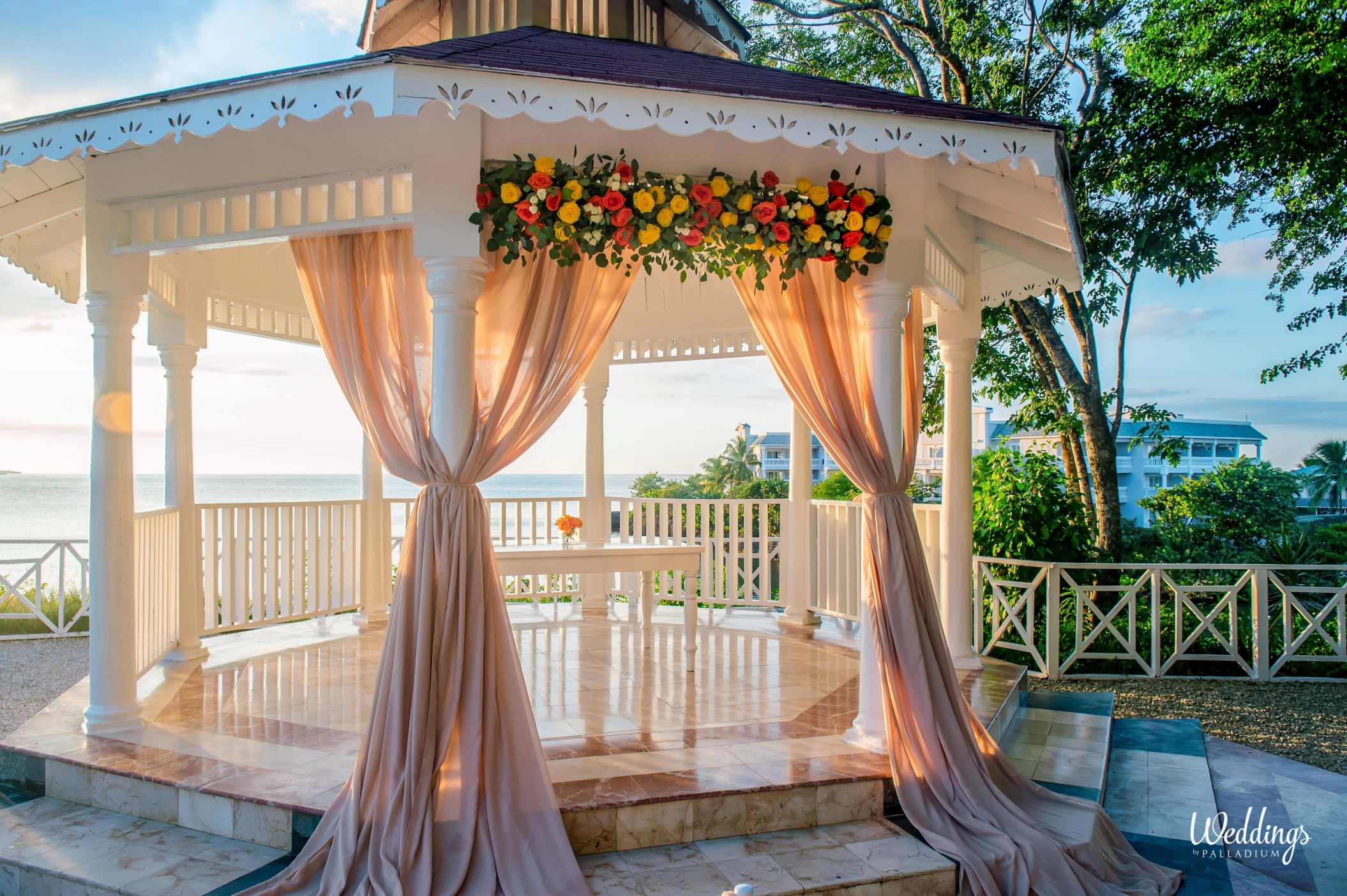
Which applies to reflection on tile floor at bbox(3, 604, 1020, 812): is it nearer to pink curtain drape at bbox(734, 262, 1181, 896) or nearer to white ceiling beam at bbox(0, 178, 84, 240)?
pink curtain drape at bbox(734, 262, 1181, 896)

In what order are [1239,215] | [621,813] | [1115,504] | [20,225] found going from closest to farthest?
1. [621,813]
2. [20,225]
3. [1115,504]
4. [1239,215]

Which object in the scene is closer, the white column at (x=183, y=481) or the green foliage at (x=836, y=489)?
the white column at (x=183, y=481)

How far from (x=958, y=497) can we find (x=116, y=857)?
497 cm

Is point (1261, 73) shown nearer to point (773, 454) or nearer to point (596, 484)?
point (596, 484)

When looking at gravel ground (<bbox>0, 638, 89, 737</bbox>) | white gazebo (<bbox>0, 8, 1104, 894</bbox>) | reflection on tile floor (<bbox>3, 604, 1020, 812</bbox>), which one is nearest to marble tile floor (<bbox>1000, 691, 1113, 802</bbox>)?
reflection on tile floor (<bbox>3, 604, 1020, 812</bbox>)

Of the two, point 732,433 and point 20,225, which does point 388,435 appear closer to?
point 20,225

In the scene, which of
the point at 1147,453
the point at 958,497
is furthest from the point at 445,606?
the point at 1147,453

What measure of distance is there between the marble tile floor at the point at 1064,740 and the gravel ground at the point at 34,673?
19.7 feet

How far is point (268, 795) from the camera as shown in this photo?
11.6ft

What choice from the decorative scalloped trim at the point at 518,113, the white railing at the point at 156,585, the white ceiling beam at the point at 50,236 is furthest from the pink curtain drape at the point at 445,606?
the white ceiling beam at the point at 50,236

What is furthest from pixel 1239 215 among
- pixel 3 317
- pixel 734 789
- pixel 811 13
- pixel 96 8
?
pixel 3 317

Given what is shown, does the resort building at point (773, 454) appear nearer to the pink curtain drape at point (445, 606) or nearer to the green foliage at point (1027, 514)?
the green foliage at point (1027, 514)

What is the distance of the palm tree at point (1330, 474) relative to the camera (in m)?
35.5

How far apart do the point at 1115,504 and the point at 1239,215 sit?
14.1ft
